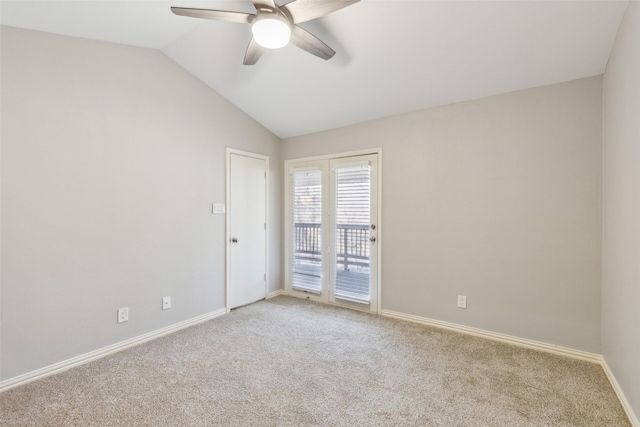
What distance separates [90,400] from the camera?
2.03m

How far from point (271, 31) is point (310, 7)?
0.28 metres

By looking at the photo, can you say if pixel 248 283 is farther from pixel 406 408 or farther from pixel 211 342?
pixel 406 408

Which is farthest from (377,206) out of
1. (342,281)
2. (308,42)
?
(308,42)

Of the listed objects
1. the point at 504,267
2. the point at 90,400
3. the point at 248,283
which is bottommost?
the point at 90,400

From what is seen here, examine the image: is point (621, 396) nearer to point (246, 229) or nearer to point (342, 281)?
point (342, 281)

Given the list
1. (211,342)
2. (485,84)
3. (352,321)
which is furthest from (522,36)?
(211,342)

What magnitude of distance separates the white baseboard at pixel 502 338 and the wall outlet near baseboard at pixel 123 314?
2.68m

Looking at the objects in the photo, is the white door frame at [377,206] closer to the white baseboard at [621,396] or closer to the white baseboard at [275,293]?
the white baseboard at [275,293]

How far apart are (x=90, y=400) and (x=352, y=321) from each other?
7.77 feet

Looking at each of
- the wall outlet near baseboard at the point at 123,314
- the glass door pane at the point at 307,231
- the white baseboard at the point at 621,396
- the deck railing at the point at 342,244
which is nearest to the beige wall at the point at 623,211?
the white baseboard at the point at 621,396

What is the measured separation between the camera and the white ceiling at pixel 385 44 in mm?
2084

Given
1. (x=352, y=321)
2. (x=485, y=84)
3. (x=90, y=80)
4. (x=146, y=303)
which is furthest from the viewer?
(x=352, y=321)

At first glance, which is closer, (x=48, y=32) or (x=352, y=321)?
(x=48, y=32)

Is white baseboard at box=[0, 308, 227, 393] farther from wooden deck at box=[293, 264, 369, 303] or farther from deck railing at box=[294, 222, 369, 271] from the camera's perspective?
deck railing at box=[294, 222, 369, 271]
